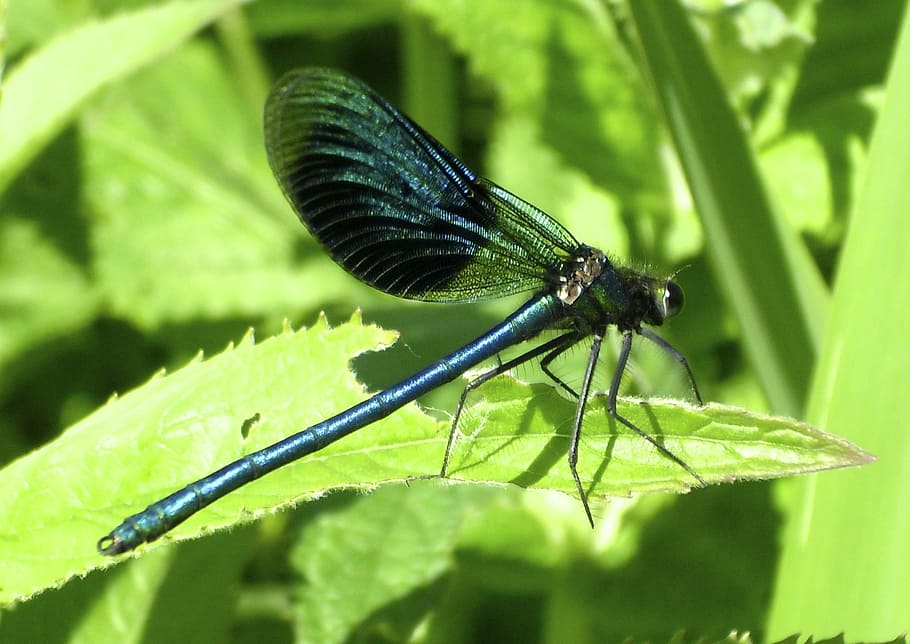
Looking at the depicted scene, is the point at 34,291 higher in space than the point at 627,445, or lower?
higher

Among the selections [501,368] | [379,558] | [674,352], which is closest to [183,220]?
[379,558]

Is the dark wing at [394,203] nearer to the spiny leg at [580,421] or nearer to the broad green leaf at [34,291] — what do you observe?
the spiny leg at [580,421]

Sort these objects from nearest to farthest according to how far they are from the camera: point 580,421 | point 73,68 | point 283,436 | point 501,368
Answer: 1. point 283,436
2. point 580,421
3. point 501,368
4. point 73,68

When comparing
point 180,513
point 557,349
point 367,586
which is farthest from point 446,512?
point 180,513

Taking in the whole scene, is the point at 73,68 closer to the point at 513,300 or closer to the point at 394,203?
the point at 394,203

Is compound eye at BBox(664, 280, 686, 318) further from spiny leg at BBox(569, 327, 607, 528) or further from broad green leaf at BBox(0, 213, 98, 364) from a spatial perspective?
broad green leaf at BBox(0, 213, 98, 364)

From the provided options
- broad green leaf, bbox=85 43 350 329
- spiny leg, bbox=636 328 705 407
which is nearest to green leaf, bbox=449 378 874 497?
spiny leg, bbox=636 328 705 407

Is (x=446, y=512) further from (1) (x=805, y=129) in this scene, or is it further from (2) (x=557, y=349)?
(1) (x=805, y=129)

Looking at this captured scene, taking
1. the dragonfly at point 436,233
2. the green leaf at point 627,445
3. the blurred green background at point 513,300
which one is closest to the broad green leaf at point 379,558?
Result: the blurred green background at point 513,300
